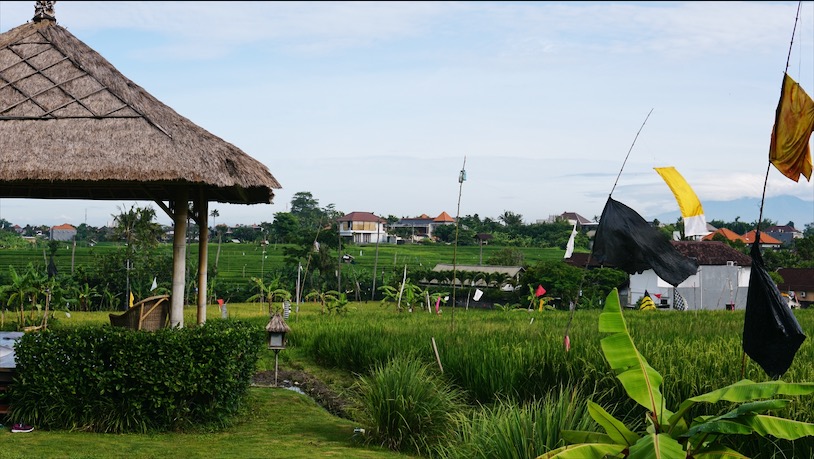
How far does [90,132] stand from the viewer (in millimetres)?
8227

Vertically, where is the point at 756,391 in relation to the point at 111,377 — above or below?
above

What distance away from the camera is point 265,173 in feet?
29.6

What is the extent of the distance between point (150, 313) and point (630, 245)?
5.78 meters

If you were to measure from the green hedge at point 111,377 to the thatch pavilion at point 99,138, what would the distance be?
100cm

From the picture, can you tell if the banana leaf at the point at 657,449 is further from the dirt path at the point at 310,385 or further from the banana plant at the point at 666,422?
the dirt path at the point at 310,385

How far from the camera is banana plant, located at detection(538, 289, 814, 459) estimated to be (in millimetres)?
4277

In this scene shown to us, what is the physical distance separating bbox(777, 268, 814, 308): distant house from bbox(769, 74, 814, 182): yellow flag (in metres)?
36.0

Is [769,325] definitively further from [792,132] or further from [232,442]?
[232,442]

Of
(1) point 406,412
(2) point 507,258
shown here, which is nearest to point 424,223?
(2) point 507,258

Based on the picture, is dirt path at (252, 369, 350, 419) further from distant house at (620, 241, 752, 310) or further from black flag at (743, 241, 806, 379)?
distant house at (620, 241, 752, 310)

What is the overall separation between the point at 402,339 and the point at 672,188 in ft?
15.3

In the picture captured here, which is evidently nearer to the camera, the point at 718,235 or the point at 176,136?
the point at 176,136

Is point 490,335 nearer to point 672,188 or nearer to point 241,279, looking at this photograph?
point 672,188

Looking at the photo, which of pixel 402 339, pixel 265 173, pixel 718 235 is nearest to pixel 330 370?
pixel 402 339
